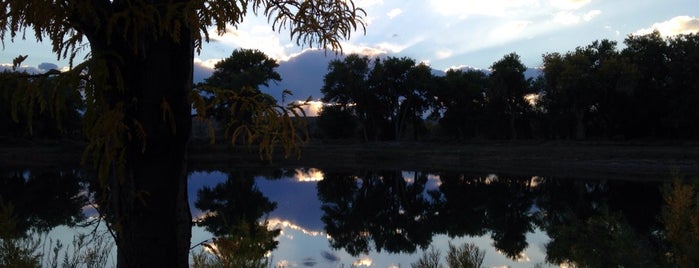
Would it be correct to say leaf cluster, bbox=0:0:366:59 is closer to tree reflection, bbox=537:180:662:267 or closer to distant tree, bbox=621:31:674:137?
tree reflection, bbox=537:180:662:267

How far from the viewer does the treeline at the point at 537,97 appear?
59938 millimetres

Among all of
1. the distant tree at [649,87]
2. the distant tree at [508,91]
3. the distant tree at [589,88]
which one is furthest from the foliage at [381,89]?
the distant tree at [649,87]

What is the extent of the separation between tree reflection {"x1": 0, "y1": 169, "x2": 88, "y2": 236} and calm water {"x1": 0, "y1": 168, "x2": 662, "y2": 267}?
64mm

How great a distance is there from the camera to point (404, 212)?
23.5 meters

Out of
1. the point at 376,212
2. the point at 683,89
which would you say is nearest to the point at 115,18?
the point at 376,212

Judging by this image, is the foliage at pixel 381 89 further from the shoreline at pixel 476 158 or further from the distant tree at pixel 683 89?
the distant tree at pixel 683 89

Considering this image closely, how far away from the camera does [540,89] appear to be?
70688 millimetres

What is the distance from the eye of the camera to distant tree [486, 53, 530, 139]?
70562mm

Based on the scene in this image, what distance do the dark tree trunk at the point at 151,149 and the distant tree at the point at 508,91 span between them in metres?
70.2

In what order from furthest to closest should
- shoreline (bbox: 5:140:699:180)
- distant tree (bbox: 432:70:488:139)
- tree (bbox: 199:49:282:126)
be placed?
distant tree (bbox: 432:70:488:139), tree (bbox: 199:49:282:126), shoreline (bbox: 5:140:699:180)

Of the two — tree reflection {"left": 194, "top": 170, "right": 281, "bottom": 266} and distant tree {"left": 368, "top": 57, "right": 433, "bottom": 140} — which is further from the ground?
distant tree {"left": 368, "top": 57, "right": 433, "bottom": 140}

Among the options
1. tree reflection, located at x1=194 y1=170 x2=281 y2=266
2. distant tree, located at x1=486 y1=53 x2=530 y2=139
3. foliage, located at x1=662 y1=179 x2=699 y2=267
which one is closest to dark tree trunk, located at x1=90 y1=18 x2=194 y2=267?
foliage, located at x1=662 y1=179 x2=699 y2=267

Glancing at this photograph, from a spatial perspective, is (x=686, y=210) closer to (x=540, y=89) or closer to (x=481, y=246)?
(x=481, y=246)

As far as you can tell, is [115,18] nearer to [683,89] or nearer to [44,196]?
[44,196]
